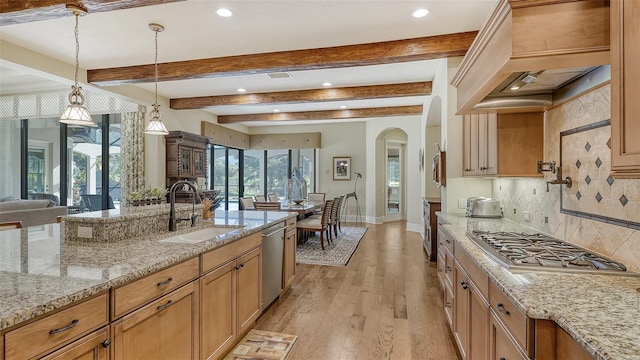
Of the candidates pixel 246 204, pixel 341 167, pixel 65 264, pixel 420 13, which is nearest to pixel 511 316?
pixel 65 264

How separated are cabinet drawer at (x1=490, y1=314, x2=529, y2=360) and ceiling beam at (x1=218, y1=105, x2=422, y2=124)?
19.9ft

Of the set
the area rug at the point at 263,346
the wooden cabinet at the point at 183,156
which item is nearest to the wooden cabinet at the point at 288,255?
the area rug at the point at 263,346

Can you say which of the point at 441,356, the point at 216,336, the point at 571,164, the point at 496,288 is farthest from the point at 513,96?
the point at 216,336

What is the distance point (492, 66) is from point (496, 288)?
1068 millimetres

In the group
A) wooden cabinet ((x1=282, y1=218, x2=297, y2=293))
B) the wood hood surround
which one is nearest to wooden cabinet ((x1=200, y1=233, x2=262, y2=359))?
wooden cabinet ((x1=282, y1=218, x2=297, y2=293))

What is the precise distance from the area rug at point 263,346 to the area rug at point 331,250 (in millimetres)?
2121

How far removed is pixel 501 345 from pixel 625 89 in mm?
1082

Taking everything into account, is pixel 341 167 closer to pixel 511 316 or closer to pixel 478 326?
pixel 478 326

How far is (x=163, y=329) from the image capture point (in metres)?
1.58

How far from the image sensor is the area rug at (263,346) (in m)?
2.29

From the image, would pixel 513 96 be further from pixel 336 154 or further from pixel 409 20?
pixel 336 154

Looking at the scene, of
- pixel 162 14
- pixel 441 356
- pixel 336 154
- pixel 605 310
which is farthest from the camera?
pixel 336 154

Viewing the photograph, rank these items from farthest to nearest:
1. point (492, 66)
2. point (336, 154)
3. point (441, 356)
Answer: point (336, 154) → point (441, 356) → point (492, 66)

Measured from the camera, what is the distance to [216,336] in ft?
6.75
